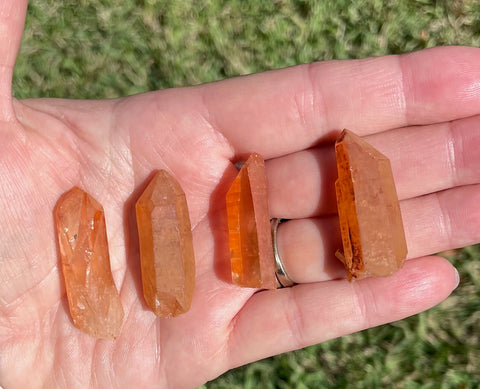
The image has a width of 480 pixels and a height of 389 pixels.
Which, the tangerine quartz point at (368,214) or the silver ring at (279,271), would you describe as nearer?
the tangerine quartz point at (368,214)

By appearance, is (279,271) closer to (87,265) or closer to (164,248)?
(164,248)

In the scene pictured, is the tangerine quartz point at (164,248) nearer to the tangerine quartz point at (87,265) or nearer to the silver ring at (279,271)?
the tangerine quartz point at (87,265)

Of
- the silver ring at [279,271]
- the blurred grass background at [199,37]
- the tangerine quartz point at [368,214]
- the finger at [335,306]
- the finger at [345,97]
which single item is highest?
the blurred grass background at [199,37]

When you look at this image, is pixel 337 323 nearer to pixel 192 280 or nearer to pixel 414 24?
pixel 192 280

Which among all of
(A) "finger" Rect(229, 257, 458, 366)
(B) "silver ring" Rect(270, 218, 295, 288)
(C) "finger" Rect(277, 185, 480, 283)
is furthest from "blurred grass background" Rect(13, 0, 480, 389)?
(C) "finger" Rect(277, 185, 480, 283)

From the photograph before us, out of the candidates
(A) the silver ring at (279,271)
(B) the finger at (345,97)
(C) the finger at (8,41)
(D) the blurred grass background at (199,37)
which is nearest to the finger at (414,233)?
(A) the silver ring at (279,271)

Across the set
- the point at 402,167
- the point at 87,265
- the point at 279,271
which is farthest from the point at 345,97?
the point at 87,265
